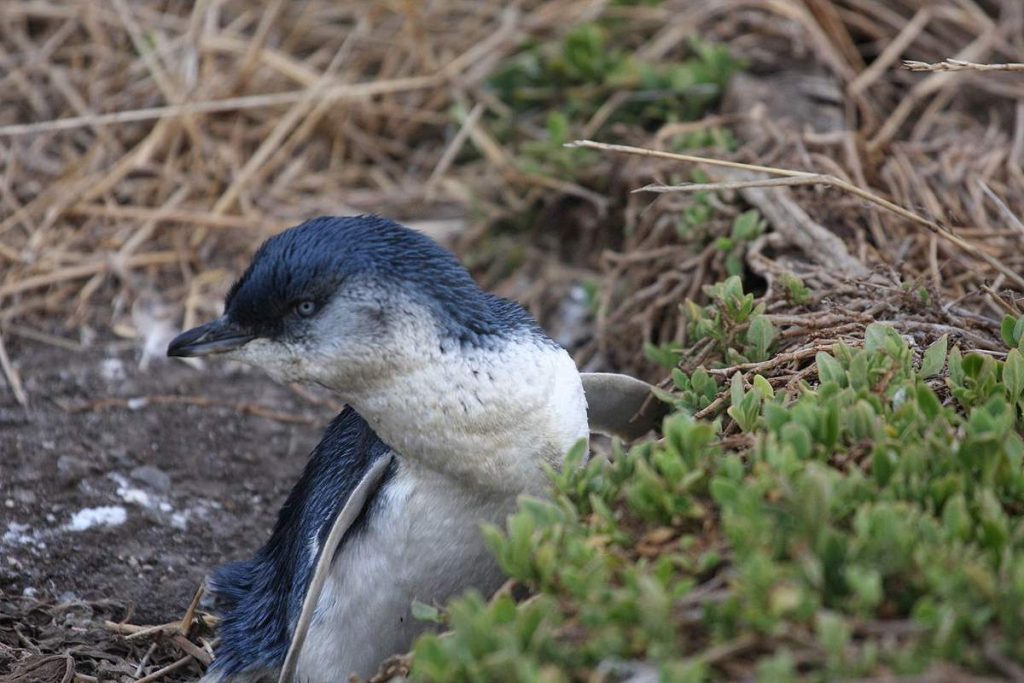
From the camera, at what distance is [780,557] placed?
2055mm

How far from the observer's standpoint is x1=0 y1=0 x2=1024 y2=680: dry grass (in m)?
4.39

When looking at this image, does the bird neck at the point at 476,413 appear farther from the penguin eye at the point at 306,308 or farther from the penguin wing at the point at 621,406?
the penguin wing at the point at 621,406

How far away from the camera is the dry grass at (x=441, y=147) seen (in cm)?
439

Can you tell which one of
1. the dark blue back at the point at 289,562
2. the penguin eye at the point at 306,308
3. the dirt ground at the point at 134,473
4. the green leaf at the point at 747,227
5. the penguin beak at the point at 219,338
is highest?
the penguin eye at the point at 306,308

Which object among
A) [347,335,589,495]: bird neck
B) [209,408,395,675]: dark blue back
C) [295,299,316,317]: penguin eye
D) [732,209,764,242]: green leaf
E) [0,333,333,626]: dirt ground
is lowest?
[0,333,333,626]: dirt ground

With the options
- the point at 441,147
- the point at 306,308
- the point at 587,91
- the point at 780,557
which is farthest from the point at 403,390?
the point at 441,147

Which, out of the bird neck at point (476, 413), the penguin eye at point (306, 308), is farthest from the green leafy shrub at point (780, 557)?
the penguin eye at point (306, 308)

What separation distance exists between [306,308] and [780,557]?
47.7 inches

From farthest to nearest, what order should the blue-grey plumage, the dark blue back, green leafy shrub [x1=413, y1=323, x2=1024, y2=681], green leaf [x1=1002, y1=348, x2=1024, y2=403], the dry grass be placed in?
the dry grass
the dark blue back
the blue-grey plumage
green leaf [x1=1002, y1=348, x2=1024, y2=403]
green leafy shrub [x1=413, y1=323, x2=1024, y2=681]

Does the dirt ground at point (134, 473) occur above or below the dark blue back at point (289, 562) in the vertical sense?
below

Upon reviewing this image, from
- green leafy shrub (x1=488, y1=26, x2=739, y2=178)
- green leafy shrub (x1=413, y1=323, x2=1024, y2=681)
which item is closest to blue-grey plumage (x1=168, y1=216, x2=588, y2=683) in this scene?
green leafy shrub (x1=413, y1=323, x2=1024, y2=681)

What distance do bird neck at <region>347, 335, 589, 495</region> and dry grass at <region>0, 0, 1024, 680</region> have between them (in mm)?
1227

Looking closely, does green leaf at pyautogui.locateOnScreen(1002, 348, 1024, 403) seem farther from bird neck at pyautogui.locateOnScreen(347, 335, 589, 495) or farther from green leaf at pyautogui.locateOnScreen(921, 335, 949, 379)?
bird neck at pyautogui.locateOnScreen(347, 335, 589, 495)

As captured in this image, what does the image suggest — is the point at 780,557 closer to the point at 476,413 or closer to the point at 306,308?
the point at 476,413
